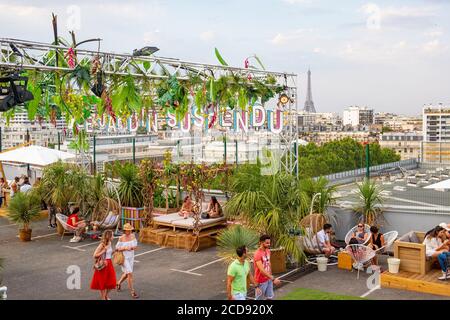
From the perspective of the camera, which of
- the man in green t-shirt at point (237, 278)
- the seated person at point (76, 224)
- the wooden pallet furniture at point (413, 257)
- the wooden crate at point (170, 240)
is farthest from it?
the seated person at point (76, 224)

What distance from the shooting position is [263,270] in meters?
7.20

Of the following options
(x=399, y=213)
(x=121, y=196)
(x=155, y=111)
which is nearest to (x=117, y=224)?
(x=121, y=196)

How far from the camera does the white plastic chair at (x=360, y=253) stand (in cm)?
963

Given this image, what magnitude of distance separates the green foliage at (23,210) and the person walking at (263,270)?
7355mm

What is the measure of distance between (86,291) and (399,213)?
639 centimetres

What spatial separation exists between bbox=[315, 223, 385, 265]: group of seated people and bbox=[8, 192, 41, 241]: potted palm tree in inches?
262

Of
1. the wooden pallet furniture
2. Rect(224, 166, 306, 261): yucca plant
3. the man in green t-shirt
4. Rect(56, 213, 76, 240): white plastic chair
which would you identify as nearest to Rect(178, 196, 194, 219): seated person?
Rect(224, 166, 306, 261): yucca plant

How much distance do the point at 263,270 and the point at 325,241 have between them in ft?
11.7

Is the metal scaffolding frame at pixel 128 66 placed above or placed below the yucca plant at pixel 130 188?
above

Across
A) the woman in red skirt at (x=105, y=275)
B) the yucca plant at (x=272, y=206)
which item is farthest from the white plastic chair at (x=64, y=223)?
the woman in red skirt at (x=105, y=275)

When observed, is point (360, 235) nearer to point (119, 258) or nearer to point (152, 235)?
point (119, 258)

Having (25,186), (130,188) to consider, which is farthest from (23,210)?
(25,186)

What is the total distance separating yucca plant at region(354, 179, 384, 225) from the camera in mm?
11406

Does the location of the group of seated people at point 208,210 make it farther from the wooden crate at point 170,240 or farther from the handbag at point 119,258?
the handbag at point 119,258
